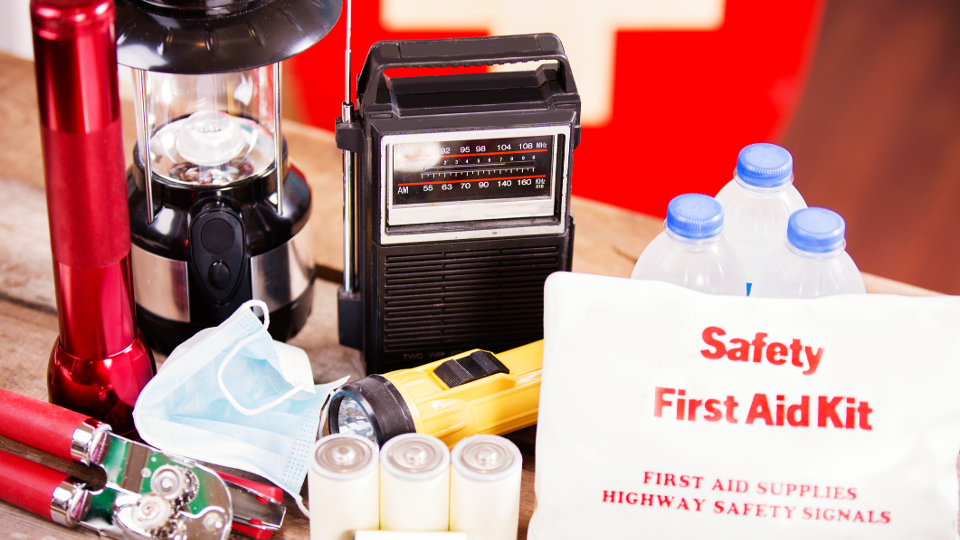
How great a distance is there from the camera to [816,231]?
762mm

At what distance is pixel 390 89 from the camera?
85cm

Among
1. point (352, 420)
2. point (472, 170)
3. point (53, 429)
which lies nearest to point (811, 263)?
point (472, 170)

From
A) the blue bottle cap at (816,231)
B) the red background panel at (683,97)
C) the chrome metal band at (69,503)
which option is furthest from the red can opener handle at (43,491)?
the red background panel at (683,97)

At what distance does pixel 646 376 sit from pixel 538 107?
0.85 ft

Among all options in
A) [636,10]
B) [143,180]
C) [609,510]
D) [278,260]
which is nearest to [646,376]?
[609,510]

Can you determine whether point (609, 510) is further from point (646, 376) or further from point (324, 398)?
point (324, 398)

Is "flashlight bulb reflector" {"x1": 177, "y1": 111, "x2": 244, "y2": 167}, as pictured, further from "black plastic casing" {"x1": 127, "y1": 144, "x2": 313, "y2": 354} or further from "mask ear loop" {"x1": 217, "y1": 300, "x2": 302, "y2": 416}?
"mask ear loop" {"x1": 217, "y1": 300, "x2": 302, "y2": 416}

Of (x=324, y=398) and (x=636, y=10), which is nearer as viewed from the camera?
(x=324, y=398)

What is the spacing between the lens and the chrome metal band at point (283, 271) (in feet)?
3.05

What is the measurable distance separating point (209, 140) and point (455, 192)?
265mm

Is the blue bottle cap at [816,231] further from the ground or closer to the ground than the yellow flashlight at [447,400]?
further from the ground

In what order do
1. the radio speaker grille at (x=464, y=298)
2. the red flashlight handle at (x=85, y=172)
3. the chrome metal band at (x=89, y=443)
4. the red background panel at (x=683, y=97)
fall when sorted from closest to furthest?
the red flashlight handle at (x=85, y=172) < the chrome metal band at (x=89, y=443) < the radio speaker grille at (x=464, y=298) < the red background panel at (x=683, y=97)

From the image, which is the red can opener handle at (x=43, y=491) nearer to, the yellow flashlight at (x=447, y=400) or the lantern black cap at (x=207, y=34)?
the yellow flashlight at (x=447, y=400)

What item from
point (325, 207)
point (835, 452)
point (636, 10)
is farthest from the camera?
point (636, 10)
